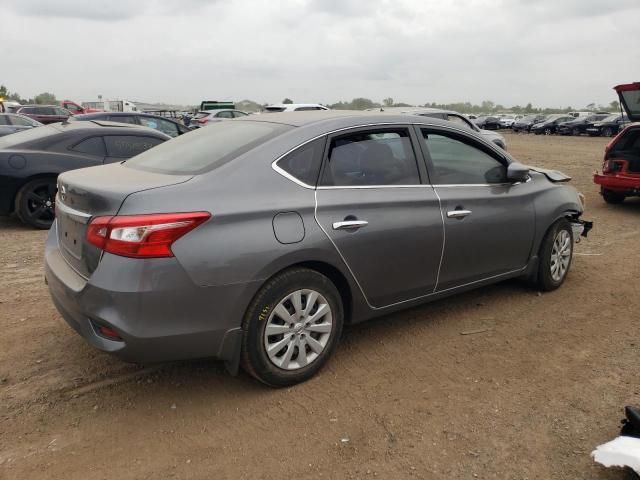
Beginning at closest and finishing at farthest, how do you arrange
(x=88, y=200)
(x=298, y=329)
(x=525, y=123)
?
(x=88, y=200) < (x=298, y=329) < (x=525, y=123)

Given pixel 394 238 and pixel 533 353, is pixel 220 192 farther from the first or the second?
pixel 533 353

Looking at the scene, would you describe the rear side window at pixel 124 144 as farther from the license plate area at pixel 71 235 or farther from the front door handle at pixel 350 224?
the front door handle at pixel 350 224

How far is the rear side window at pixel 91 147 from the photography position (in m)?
7.33

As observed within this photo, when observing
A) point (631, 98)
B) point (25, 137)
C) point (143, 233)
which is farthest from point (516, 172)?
point (25, 137)

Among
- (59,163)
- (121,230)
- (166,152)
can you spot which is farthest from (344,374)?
(59,163)

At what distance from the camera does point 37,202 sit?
277 inches

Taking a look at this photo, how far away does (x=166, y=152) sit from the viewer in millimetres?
3648

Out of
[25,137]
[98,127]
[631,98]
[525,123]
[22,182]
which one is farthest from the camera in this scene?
[525,123]

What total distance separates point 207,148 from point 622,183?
760 cm

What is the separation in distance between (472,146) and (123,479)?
324 centimetres

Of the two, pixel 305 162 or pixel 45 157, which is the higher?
pixel 305 162

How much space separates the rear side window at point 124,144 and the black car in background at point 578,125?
33.3m

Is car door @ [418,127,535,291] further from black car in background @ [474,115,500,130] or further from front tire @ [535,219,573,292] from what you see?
black car in background @ [474,115,500,130]

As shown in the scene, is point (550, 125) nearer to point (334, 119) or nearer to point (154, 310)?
point (334, 119)
